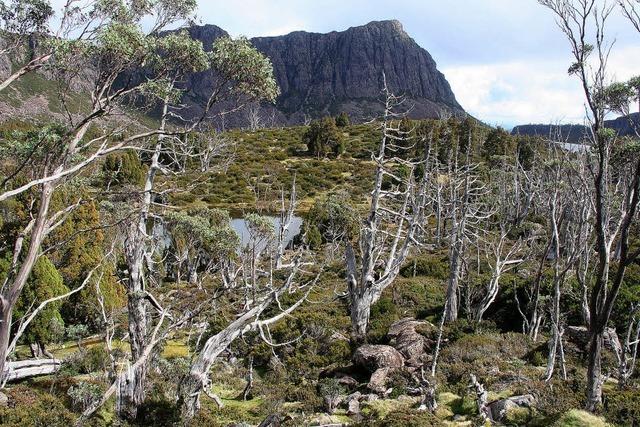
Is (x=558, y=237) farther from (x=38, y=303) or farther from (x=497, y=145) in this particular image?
(x=497, y=145)

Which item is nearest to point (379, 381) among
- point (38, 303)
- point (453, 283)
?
point (453, 283)

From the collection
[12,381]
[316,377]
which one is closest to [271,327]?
[316,377]

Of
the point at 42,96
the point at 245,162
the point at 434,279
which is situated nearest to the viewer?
the point at 434,279

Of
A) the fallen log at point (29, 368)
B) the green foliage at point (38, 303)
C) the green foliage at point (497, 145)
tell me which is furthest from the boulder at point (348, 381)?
the green foliage at point (497, 145)

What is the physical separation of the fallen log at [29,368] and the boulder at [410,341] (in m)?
9.69

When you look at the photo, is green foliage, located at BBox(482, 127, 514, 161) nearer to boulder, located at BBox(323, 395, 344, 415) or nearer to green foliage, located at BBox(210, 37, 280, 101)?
boulder, located at BBox(323, 395, 344, 415)

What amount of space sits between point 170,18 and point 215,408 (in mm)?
9265

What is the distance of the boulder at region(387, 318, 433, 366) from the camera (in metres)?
14.1

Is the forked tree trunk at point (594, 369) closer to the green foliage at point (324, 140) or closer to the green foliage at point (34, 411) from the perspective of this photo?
the green foliage at point (34, 411)

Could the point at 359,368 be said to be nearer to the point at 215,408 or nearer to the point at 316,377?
the point at 316,377

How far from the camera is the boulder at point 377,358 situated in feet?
44.1

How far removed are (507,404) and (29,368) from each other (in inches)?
496

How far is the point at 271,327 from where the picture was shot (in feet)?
61.9

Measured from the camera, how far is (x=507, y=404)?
985 centimetres
